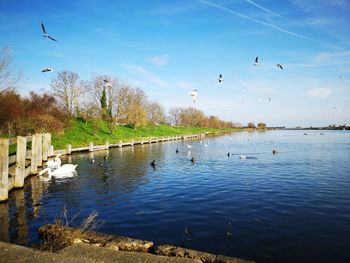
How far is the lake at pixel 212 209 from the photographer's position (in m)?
10.0

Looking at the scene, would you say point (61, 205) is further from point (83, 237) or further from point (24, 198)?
point (83, 237)

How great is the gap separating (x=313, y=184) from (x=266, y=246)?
473 inches

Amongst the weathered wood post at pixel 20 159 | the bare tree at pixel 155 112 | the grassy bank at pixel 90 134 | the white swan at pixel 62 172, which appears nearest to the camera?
the weathered wood post at pixel 20 159

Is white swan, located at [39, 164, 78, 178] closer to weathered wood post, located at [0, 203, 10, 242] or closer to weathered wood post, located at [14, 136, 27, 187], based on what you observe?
weathered wood post, located at [14, 136, 27, 187]

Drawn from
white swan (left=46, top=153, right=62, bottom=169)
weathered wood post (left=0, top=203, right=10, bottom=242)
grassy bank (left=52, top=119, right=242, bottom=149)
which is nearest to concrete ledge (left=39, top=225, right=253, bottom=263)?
weathered wood post (left=0, top=203, right=10, bottom=242)

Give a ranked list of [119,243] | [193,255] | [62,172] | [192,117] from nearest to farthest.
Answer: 1. [193,255]
2. [119,243]
3. [62,172]
4. [192,117]

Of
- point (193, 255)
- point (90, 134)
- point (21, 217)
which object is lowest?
point (21, 217)

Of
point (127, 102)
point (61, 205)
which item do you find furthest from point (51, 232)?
point (127, 102)

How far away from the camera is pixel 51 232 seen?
9.58 m

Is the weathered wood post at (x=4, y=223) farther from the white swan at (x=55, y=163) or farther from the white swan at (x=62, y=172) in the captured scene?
the white swan at (x=55, y=163)

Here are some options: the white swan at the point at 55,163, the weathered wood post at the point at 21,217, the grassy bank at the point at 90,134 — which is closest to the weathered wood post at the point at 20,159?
the weathered wood post at the point at 21,217

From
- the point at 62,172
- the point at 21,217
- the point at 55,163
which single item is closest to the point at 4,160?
the point at 21,217

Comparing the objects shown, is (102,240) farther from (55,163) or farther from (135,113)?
(135,113)

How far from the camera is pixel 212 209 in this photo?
561 inches
